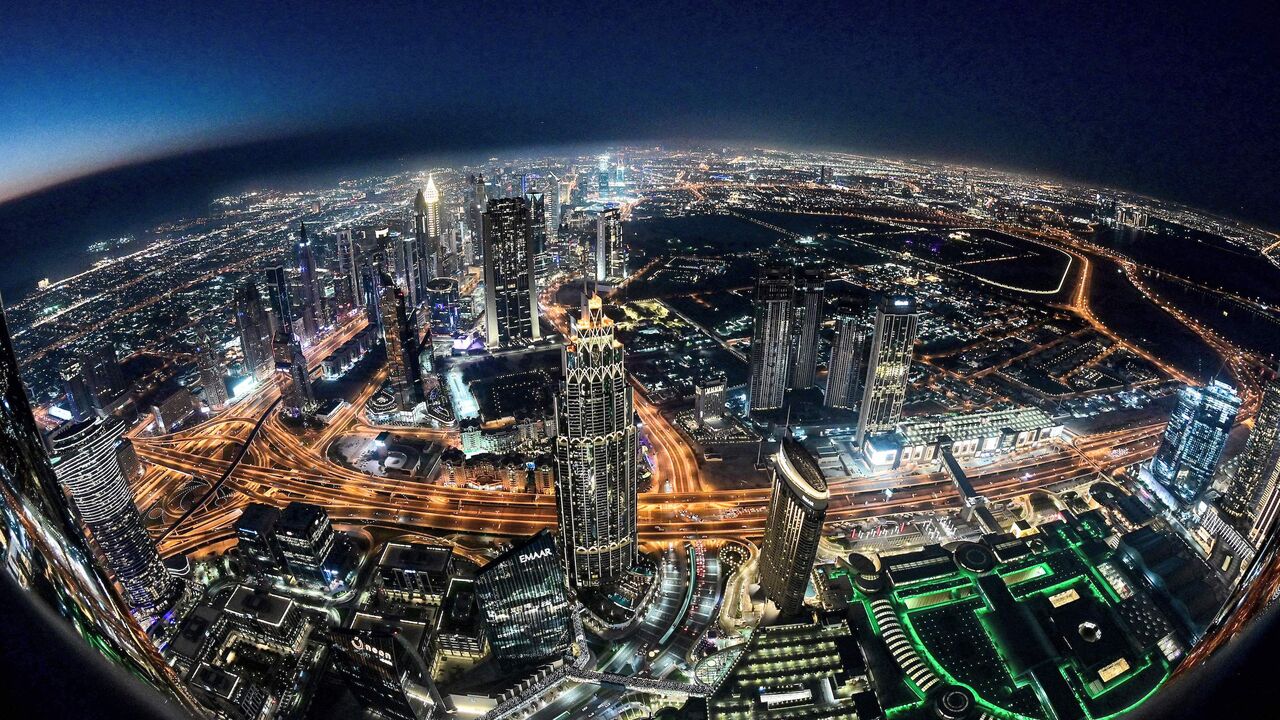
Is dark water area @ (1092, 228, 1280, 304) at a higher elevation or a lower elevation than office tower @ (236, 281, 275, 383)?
higher

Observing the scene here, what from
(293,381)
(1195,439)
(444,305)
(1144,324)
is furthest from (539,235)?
(1195,439)

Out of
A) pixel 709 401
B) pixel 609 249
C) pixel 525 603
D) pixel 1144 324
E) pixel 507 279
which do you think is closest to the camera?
pixel 525 603

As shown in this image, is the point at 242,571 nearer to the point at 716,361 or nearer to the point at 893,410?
the point at 716,361

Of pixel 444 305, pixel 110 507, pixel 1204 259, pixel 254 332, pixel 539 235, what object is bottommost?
pixel 444 305

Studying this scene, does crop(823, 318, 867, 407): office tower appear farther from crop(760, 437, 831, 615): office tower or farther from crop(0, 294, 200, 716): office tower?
crop(0, 294, 200, 716): office tower

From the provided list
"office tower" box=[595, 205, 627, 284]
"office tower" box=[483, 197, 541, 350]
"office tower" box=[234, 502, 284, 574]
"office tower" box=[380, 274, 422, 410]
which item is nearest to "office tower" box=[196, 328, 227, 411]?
"office tower" box=[380, 274, 422, 410]

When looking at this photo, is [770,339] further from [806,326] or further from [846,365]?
[846,365]
